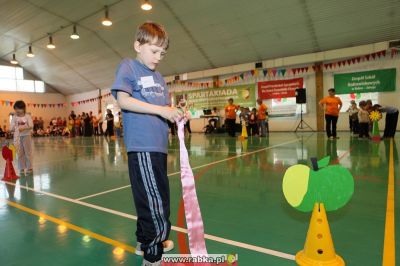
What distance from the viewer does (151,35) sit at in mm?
1631

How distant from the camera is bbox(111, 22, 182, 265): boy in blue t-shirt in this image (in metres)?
1.66

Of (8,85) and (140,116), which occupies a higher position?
(8,85)

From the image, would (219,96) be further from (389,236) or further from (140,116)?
(140,116)

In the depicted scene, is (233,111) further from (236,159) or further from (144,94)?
(144,94)

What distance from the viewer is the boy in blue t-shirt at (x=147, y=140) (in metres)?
1.66

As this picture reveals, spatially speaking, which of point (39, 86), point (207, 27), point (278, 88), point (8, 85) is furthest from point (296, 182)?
point (39, 86)

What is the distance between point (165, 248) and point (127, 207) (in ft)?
3.79

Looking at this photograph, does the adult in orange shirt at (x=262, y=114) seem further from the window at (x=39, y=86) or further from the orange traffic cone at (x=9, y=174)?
the window at (x=39, y=86)

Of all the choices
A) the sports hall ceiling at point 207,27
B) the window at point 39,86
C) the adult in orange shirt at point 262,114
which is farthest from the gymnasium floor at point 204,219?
the window at point 39,86

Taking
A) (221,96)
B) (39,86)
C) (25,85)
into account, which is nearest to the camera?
(221,96)

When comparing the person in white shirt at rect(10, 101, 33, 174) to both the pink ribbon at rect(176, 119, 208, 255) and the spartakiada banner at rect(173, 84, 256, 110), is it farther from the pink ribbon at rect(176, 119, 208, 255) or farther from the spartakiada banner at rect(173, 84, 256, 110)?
the spartakiada banner at rect(173, 84, 256, 110)

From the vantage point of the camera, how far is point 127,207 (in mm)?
3068

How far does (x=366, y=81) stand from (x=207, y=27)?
7390mm

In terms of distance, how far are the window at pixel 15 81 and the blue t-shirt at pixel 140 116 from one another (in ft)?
85.0
